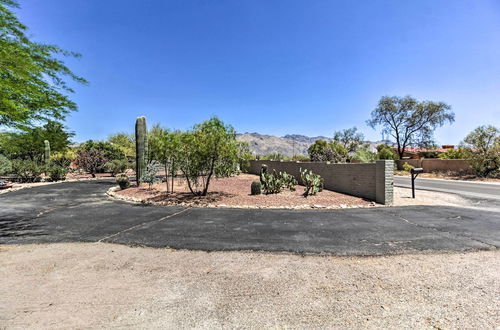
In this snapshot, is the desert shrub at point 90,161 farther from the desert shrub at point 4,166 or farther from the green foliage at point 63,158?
the desert shrub at point 4,166

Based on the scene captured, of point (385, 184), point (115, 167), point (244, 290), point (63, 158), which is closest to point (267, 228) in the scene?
point (244, 290)

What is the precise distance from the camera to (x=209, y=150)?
1048cm

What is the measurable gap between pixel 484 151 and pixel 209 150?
82.9 ft

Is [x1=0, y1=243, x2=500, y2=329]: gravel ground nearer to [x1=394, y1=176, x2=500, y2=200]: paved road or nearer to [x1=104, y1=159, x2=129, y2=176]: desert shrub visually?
[x1=394, y1=176, x2=500, y2=200]: paved road

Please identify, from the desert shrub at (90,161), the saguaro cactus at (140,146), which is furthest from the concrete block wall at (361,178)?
the desert shrub at (90,161)

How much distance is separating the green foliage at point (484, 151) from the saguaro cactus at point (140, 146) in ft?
89.4

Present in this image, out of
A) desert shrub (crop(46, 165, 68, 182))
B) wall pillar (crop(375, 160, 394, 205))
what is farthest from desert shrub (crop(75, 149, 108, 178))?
wall pillar (crop(375, 160, 394, 205))

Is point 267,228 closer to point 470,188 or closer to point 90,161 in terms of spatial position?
point 470,188

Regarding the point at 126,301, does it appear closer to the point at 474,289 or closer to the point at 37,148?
the point at 474,289

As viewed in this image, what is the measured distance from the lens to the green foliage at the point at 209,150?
1039 centimetres

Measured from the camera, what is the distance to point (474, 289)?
11.0ft

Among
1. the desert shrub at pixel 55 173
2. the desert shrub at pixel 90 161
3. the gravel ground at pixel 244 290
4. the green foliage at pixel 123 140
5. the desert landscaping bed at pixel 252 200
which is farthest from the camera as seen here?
the green foliage at pixel 123 140

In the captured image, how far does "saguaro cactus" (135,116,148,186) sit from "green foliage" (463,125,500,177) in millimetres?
27251

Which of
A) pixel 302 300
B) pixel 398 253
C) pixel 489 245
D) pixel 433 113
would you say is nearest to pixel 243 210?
pixel 398 253
